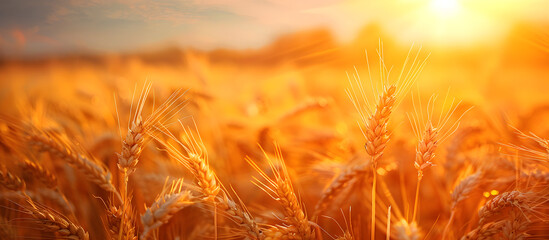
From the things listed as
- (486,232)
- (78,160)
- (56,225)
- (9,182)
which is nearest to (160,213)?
(56,225)

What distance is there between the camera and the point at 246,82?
3.79m

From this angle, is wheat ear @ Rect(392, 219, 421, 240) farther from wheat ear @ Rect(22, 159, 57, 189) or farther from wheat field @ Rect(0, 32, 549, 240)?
wheat ear @ Rect(22, 159, 57, 189)

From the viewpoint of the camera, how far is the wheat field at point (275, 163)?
2.99 feet

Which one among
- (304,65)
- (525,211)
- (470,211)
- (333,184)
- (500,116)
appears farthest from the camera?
(304,65)

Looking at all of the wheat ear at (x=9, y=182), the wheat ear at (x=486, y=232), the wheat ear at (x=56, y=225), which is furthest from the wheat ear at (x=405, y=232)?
the wheat ear at (x=9, y=182)

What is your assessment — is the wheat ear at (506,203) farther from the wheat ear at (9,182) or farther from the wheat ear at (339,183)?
the wheat ear at (9,182)

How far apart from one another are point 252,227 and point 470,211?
3.52ft

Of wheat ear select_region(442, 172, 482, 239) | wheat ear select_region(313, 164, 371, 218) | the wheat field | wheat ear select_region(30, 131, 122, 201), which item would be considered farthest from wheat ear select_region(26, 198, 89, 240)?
wheat ear select_region(442, 172, 482, 239)

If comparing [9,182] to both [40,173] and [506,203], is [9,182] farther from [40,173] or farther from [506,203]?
[506,203]

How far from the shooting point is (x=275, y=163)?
149 cm

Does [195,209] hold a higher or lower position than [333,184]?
lower

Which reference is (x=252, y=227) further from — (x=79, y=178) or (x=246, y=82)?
(x=246, y=82)

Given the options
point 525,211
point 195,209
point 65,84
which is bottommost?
point 195,209

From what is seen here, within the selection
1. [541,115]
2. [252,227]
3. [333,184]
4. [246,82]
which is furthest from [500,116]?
[246,82]
